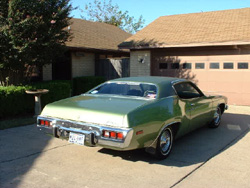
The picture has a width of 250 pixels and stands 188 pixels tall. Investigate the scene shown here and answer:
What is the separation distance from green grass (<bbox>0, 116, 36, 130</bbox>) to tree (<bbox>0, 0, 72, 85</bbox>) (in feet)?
5.28

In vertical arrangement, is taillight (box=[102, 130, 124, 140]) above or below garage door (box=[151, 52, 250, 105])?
below

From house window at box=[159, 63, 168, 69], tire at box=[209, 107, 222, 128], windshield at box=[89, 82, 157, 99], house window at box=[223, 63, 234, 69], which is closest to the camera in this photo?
windshield at box=[89, 82, 157, 99]

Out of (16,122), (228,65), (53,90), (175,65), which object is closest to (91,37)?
(175,65)

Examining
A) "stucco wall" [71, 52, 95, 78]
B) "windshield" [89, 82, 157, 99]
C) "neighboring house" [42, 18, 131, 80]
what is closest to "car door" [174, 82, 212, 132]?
"windshield" [89, 82, 157, 99]

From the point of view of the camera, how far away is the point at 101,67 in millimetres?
16172

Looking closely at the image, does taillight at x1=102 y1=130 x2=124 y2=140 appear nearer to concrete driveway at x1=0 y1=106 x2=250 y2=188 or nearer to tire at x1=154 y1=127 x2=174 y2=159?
concrete driveway at x1=0 y1=106 x2=250 y2=188

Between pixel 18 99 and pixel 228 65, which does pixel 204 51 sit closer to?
pixel 228 65

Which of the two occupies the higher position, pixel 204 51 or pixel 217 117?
pixel 204 51

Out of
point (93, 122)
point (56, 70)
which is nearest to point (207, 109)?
point (93, 122)

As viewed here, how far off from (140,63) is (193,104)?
8.03m

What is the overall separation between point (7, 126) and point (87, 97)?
305cm

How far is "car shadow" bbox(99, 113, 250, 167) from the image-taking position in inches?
195

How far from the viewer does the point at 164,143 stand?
16.3 feet

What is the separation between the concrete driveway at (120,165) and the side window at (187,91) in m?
1.00
